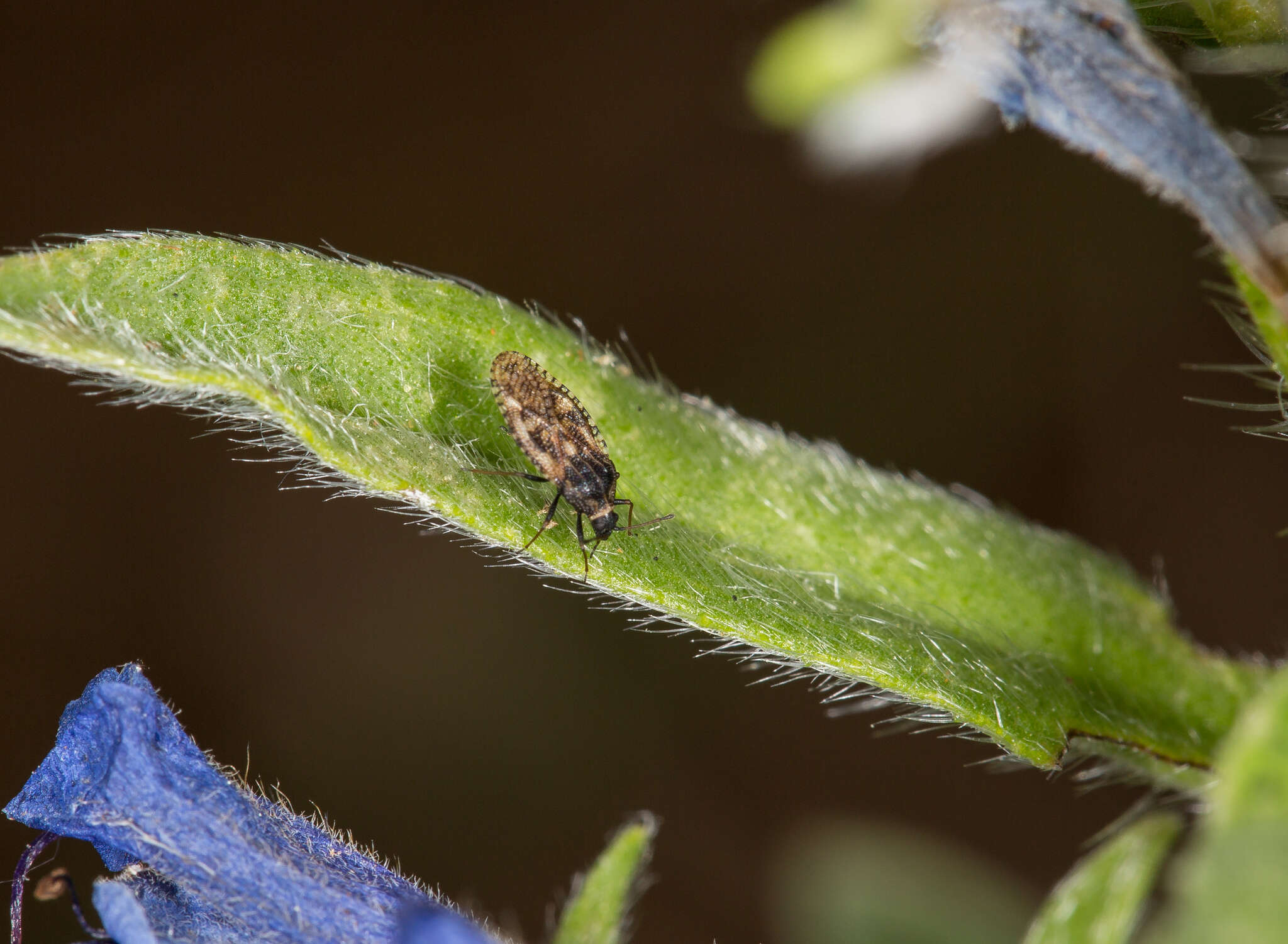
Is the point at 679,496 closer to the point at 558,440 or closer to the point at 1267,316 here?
the point at 558,440

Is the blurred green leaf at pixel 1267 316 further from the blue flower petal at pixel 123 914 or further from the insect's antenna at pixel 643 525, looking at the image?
the blue flower petal at pixel 123 914

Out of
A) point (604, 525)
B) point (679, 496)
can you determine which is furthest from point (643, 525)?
point (679, 496)

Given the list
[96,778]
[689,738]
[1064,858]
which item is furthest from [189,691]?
[1064,858]

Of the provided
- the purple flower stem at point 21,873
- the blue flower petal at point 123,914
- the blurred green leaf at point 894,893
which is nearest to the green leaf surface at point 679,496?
the blue flower petal at point 123,914

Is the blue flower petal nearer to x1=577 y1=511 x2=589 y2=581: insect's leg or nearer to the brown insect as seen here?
x1=577 y1=511 x2=589 y2=581: insect's leg

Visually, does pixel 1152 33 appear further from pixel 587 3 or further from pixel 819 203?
pixel 587 3

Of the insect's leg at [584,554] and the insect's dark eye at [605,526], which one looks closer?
the insect's leg at [584,554]
